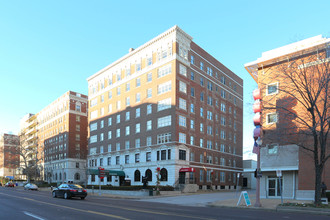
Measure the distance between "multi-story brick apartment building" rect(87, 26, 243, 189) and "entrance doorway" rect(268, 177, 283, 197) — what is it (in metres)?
18.0

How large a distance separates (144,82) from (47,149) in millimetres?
61831

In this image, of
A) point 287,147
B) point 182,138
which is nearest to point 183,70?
point 182,138

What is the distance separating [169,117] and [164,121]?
1.50m

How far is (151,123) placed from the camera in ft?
183

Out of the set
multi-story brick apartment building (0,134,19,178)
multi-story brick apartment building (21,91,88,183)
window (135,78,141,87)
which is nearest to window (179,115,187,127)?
window (135,78,141,87)

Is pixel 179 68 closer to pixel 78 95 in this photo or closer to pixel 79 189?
pixel 79 189

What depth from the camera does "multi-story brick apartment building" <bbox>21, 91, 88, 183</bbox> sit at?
90100 mm

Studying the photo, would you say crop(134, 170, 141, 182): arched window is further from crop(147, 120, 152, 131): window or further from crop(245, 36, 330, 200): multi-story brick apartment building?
crop(245, 36, 330, 200): multi-story brick apartment building

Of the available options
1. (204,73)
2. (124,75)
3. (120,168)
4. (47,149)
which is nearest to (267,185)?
(204,73)

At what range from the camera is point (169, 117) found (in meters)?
52.0

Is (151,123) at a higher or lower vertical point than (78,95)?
lower

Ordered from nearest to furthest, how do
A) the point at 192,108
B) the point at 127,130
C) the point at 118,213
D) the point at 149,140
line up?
1. the point at 118,213
2. the point at 192,108
3. the point at 149,140
4. the point at 127,130

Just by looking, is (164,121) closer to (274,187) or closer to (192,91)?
(192,91)

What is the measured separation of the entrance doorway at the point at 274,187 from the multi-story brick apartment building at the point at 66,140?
6853 cm
